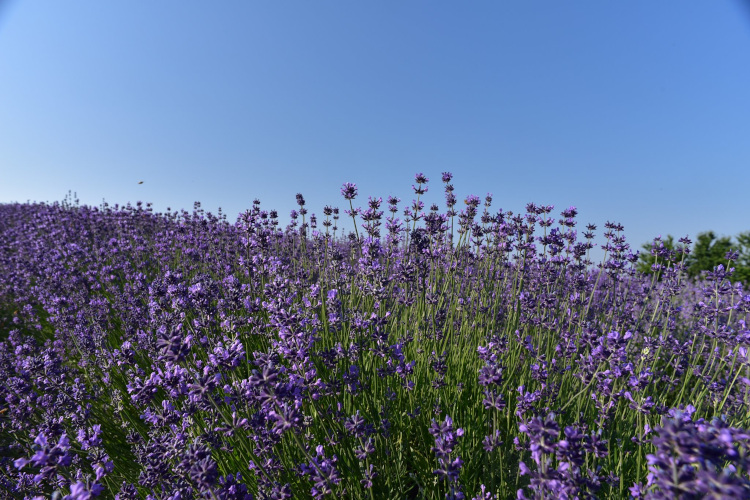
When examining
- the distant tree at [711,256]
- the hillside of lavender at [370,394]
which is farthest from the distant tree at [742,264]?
the hillside of lavender at [370,394]

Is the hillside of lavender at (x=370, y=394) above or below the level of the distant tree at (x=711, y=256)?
below

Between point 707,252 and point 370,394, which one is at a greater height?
point 707,252

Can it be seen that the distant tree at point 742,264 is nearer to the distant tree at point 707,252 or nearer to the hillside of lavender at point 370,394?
the distant tree at point 707,252

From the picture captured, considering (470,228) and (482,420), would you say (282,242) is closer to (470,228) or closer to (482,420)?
(470,228)

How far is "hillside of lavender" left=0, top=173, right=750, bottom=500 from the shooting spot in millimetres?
1663

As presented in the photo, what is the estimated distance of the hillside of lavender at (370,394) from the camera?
5.46ft

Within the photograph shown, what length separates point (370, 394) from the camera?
314 centimetres

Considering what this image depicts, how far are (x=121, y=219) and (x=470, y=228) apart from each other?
9516 mm

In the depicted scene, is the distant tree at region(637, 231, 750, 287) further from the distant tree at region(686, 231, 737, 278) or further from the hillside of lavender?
the hillside of lavender

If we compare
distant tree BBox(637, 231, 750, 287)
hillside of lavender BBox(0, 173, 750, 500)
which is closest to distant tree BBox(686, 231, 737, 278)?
distant tree BBox(637, 231, 750, 287)

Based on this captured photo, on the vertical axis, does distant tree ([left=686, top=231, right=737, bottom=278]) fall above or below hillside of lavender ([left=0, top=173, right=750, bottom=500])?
above

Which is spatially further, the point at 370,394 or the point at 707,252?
the point at 707,252

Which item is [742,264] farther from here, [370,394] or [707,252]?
Answer: [370,394]

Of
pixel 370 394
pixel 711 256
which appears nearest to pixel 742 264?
pixel 711 256
